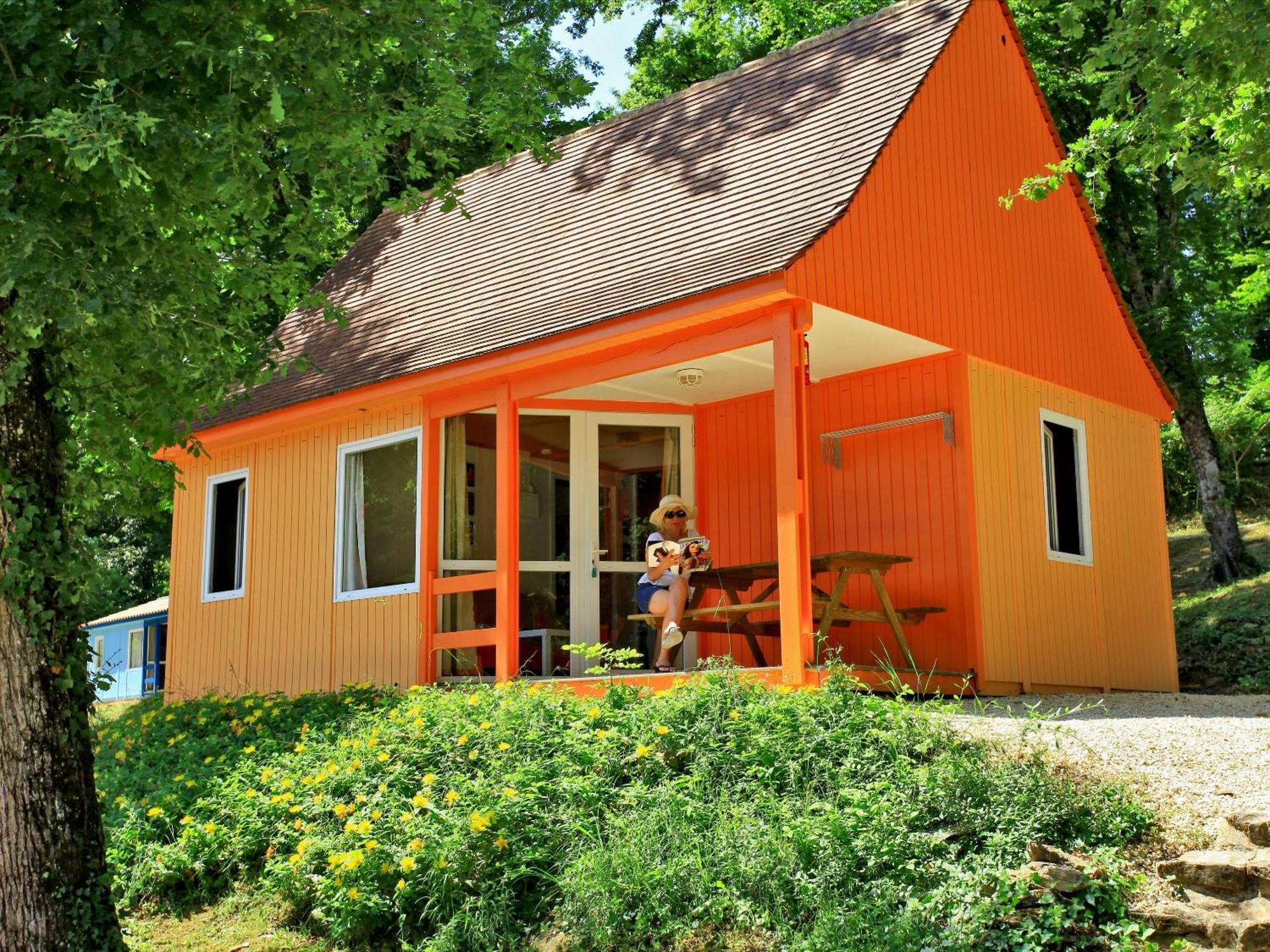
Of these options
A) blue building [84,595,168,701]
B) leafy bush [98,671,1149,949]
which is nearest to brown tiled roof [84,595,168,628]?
blue building [84,595,168,701]

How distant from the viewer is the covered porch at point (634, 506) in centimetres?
1033

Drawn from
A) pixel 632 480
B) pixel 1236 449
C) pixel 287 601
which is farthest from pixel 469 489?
pixel 1236 449

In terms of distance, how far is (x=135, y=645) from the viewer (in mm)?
31453

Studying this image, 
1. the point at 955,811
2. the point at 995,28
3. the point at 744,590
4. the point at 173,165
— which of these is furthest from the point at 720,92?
the point at 955,811

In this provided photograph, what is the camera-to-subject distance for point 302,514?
12.9m

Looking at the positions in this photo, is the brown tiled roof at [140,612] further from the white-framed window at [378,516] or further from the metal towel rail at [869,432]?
the metal towel rail at [869,432]

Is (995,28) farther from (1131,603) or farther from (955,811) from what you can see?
(955,811)

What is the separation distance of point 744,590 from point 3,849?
6.71 meters

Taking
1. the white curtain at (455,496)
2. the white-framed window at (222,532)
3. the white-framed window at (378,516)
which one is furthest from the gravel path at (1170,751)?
the white-framed window at (222,532)

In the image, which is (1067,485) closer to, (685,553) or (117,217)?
(685,553)

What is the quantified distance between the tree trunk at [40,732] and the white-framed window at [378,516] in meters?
5.40

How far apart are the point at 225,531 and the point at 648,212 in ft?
20.3

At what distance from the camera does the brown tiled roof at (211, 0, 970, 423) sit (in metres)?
9.66

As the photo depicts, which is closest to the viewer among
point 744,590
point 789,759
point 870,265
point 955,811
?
point 955,811
